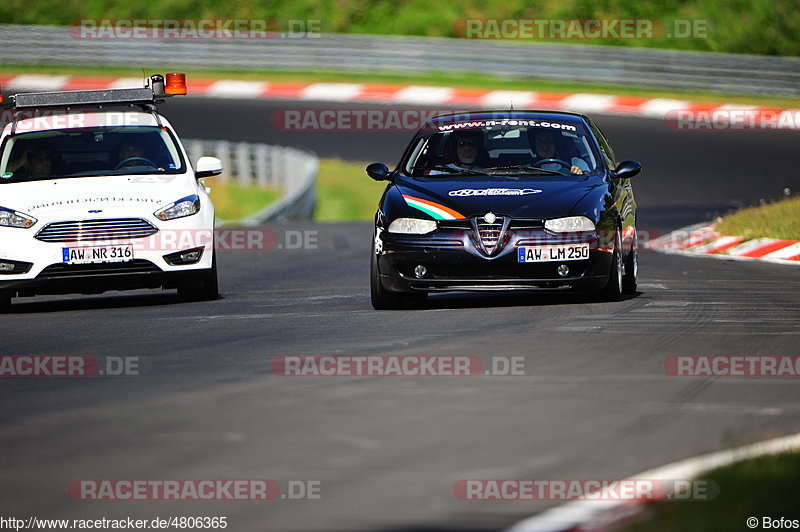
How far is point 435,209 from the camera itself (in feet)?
35.8

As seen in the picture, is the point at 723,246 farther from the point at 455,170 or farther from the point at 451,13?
the point at 451,13

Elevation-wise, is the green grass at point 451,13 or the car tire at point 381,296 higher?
the green grass at point 451,13

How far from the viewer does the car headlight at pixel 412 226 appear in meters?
10.9

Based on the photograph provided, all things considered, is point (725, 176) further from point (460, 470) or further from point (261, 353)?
point (460, 470)

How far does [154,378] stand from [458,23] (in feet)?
114

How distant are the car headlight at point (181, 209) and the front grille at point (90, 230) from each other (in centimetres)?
23

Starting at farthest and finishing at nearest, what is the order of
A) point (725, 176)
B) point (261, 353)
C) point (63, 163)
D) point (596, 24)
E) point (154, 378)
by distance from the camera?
point (596, 24), point (725, 176), point (63, 163), point (261, 353), point (154, 378)

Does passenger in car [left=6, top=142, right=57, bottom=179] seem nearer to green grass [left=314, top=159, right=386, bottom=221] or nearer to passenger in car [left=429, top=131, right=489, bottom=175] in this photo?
passenger in car [left=429, top=131, right=489, bottom=175]

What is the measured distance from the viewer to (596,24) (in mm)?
40438

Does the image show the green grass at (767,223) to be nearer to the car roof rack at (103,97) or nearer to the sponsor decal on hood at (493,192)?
the sponsor decal on hood at (493,192)

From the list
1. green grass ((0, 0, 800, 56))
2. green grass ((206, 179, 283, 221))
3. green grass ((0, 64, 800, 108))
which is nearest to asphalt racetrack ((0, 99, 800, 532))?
green grass ((206, 179, 283, 221))

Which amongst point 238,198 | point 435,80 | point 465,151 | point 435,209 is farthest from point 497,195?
point 435,80

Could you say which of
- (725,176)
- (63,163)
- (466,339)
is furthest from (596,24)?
(466,339)

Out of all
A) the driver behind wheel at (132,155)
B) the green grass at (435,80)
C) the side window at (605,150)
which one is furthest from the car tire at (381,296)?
the green grass at (435,80)
